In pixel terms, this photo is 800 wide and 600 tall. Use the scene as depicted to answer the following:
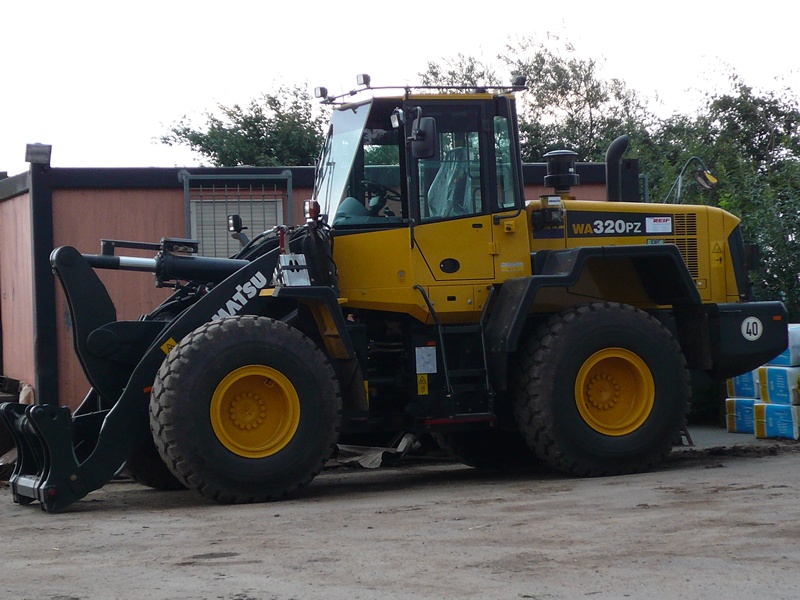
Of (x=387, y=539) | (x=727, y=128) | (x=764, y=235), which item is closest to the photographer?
(x=387, y=539)

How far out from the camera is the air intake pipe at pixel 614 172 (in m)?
10.7

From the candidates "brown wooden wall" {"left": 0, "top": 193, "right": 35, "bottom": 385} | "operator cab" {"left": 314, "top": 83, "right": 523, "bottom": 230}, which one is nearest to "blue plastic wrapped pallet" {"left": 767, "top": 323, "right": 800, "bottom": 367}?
"operator cab" {"left": 314, "top": 83, "right": 523, "bottom": 230}

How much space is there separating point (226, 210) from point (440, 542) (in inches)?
278

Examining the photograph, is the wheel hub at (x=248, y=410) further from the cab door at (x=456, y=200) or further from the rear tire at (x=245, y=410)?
the cab door at (x=456, y=200)

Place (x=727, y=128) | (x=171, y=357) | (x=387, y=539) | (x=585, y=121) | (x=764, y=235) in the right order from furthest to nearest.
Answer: (x=585, y=121) → (x=727, y=128) → (x=764, y=235) → (x=171, y=357) → (x=387, y=539)

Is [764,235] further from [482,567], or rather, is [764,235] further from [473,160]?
[482,567]

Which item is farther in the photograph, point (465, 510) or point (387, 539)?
point (465, 510)

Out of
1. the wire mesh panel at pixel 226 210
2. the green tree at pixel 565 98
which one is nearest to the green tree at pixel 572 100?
the green tree at pixel 565 98

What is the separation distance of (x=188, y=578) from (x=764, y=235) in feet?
35.1

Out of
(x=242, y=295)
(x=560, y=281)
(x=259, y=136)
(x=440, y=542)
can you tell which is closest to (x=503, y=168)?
(x=560, y=281)

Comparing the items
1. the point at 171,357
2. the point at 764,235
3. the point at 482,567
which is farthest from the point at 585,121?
the point at 482,567

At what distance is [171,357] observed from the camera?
819 cm

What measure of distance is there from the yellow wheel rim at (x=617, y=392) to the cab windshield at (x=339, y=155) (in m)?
2.36

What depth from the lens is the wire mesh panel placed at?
12.6m
